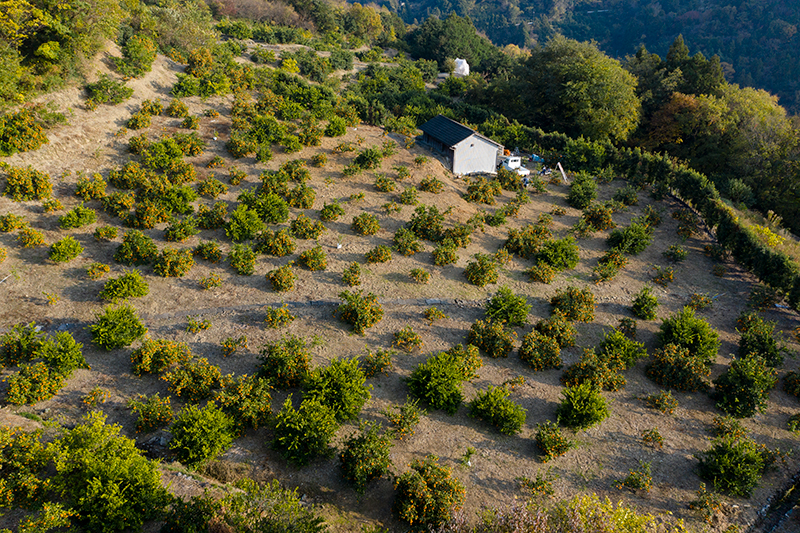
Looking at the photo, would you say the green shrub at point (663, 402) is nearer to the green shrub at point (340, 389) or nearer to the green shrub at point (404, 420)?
the green shrub at point (404, 420)

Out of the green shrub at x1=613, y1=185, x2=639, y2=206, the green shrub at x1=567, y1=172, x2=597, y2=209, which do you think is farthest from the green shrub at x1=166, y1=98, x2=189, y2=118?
the green shrub at x1=613, y1=185, x2=639, y2=206

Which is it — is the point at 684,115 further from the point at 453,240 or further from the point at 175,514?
the point at 175,514

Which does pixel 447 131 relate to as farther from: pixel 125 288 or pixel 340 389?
pixel 340 389

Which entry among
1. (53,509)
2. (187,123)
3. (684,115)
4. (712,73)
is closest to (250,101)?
(187,123)

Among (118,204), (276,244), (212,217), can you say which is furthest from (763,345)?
(118,204)

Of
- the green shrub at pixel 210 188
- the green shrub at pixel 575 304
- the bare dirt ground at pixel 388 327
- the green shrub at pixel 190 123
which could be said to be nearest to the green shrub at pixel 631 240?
the bare dirt ground at pixel 388 327

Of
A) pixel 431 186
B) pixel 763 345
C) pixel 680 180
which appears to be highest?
pixel 680 180
